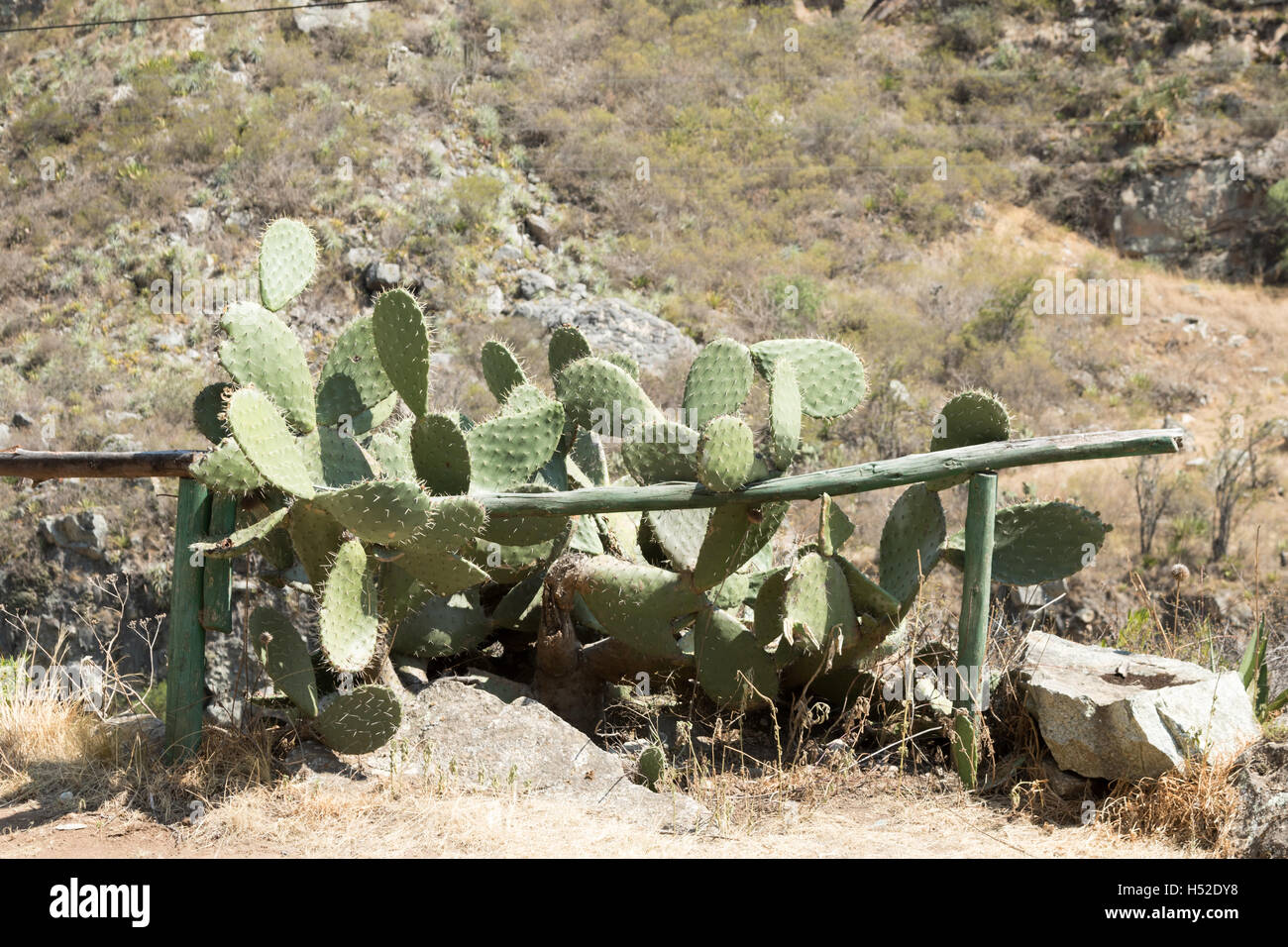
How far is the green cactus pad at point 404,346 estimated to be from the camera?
3.72 metres

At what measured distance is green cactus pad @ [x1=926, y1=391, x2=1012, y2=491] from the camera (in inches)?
142

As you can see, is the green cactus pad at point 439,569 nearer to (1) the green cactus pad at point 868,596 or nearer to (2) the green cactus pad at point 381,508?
(2) the green cactus pad at point 381,508

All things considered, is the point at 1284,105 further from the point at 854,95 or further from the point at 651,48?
the point at 651,48

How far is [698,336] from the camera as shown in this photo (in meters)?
15.2

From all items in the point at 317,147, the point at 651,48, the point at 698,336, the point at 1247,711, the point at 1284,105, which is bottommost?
the point at 1247,711

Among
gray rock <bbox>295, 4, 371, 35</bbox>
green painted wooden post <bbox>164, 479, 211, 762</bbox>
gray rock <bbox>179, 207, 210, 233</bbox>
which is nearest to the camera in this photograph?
green painted wooden post <bbox>164, 479, 211, 762</bbox>

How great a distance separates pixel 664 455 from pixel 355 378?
120cm

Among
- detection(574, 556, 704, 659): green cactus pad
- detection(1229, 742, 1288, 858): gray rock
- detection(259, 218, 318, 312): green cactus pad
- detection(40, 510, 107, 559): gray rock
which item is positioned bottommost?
detection(40, 510, 107, 559): gray rock

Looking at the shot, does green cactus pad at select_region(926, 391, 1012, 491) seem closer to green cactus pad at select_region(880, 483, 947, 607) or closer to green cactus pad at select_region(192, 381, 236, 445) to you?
green cactus pad at select_region(880, 483, 947, 607)

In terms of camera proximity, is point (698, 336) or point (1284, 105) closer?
point (698, 336)

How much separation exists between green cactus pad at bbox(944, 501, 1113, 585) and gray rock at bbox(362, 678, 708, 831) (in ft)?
4.60

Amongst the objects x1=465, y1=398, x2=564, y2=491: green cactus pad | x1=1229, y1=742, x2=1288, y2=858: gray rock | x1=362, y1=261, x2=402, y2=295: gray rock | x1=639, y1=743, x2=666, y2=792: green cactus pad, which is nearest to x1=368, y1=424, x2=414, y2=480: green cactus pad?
x1=465, y1=398, x2=564, y2=491: green cactus pad

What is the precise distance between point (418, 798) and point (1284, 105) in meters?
22.7
